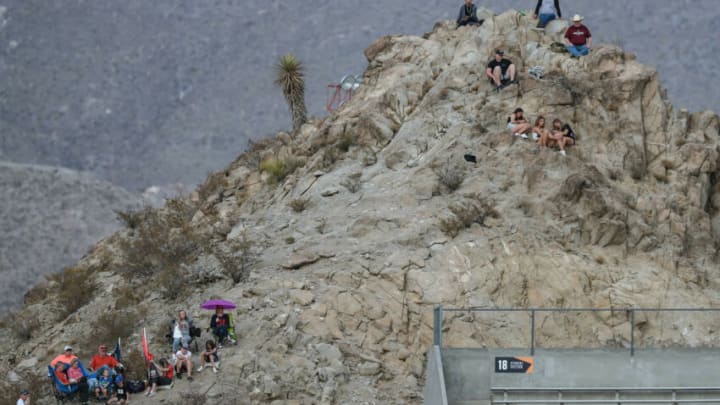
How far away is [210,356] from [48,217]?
165 ft

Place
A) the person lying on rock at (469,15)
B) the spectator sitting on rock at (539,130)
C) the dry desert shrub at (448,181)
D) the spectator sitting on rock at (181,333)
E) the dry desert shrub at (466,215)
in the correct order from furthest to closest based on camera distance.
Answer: the person lying on rock at (469,15)
the spectator sitting on rock at (539,130)
the dry desert shrub at (448,181)
the dry desert shrub at (466,215)
the spectator sitting on rock at (181,333)

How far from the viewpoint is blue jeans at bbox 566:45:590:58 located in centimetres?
3331

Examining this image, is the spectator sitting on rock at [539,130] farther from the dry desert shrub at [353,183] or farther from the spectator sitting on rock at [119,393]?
the spectator sitting on rock at [119,393]

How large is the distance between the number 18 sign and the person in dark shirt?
31.2ft

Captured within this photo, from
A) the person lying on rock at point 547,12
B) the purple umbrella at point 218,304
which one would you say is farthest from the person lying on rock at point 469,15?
the purple umbrella at point 218,304

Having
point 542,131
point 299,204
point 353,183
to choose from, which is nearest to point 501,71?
point 542,131

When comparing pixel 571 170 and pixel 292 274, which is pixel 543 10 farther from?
pixel 292 274

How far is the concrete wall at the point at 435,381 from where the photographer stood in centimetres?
2342

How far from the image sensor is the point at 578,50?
109 ft

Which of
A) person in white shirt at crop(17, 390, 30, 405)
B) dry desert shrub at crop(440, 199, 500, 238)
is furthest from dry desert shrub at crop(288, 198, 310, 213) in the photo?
person in white shirt at crop(17, 390, 30, 405)

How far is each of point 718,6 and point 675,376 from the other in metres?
57.1

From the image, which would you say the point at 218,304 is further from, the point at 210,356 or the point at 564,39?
the point at 564,39

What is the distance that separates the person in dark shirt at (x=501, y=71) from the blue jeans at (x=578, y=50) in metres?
1.69

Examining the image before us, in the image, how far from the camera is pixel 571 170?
30688mm
